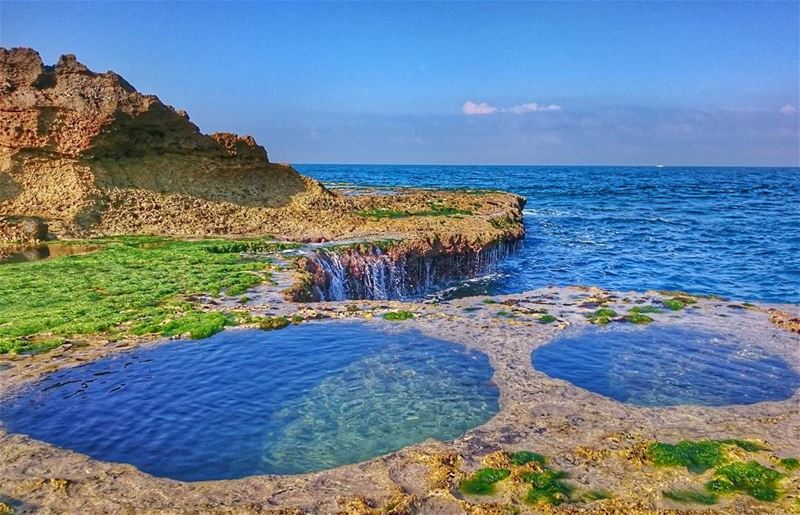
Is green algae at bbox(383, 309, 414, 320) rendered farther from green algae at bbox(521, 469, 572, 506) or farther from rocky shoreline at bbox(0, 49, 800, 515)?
green algae at bbox(521, 469, 572, 506)

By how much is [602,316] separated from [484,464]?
1039 centimetres

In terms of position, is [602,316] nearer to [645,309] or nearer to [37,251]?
[645,309]

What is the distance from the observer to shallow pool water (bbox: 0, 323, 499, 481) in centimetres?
945

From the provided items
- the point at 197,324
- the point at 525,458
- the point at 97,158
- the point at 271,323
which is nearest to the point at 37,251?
the point at 97,158

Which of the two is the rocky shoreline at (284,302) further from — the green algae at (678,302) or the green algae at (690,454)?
the green algae at (690,454)

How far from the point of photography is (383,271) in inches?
1056

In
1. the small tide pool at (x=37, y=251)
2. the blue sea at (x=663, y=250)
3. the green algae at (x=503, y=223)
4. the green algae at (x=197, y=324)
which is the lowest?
the blue sea at (x=663, y=250)

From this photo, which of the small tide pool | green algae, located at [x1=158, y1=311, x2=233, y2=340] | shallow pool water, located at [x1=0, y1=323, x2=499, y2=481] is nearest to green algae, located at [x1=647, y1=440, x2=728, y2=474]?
shallow pool water, located at [x1=0, y1=323, x2=499, y2=481]

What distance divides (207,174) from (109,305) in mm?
18739

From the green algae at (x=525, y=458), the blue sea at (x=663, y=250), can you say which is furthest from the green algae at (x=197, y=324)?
the blue sea at (x=663, y=250)

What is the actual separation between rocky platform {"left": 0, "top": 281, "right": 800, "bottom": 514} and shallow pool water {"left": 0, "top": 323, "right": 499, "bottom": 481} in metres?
0.44

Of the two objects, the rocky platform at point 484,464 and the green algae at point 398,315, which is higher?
the green algae at point 398,315

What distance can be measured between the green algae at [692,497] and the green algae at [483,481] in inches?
88.9

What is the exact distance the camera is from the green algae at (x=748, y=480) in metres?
8.28
